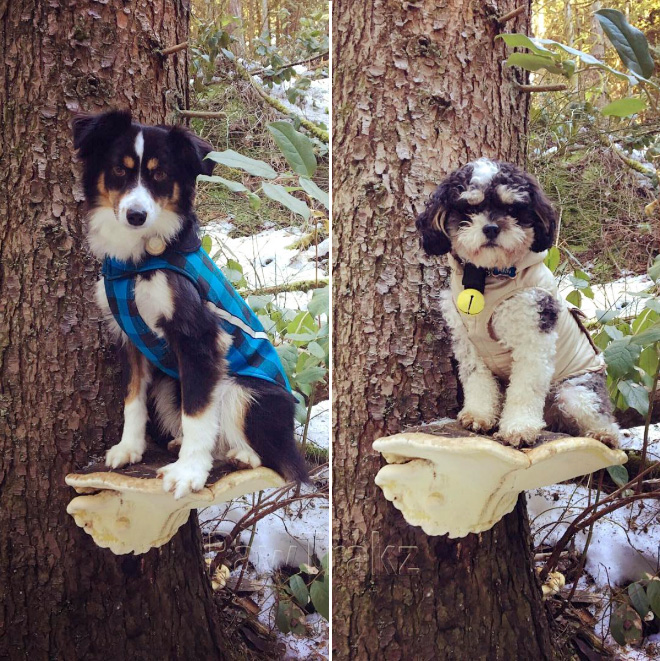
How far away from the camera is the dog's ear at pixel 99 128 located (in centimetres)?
118

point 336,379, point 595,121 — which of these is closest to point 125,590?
point 336,379

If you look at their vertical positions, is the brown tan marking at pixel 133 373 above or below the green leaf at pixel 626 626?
above

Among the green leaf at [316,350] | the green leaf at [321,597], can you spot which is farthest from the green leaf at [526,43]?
the green leaf at [321,597]

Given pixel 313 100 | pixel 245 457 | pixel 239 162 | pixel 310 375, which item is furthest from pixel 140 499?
pixel 313 100

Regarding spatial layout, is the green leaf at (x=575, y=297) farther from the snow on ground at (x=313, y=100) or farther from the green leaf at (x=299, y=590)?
the green leaf at (x=299, y=590)

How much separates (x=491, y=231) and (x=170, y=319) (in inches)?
26.7

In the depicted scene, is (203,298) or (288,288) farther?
(288,288)

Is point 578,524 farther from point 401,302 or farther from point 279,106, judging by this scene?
point 279,106

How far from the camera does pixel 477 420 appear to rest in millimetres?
1271

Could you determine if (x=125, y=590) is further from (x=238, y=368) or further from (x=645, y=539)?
(x=645, y=539)

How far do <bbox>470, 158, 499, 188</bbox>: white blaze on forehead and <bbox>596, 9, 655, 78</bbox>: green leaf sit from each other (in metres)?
0.34

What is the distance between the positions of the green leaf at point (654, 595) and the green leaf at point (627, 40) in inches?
48.3

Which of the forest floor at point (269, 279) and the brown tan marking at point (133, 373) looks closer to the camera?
the brown tan marking at point (133, 373)

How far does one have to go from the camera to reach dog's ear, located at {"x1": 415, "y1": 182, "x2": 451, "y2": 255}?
1.22 metres
